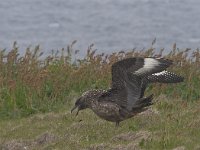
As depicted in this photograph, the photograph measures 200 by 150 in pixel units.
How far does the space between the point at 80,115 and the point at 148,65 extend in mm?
2237

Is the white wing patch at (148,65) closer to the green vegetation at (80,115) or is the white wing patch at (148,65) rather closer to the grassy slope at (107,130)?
the grassy slope at (107,130)

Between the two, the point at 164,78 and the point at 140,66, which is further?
the point at 164,78

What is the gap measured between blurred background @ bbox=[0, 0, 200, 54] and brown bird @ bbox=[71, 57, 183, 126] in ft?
38.7

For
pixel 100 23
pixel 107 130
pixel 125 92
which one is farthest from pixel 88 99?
pixel 100 23

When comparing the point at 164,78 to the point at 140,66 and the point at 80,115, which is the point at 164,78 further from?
the point at 80,115

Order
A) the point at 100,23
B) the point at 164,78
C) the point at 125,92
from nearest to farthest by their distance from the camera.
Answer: the point at 125,92
the point at 164,78
the point at 100,23

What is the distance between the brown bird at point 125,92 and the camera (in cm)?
1005

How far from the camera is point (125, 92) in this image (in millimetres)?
10438

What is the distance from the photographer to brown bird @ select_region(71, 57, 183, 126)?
33.0 ft

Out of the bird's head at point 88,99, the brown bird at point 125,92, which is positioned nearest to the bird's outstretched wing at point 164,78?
the brown bird at point 125,92

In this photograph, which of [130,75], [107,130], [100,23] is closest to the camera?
[130,75]

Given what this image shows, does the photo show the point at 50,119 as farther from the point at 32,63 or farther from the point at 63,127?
the point at 32,63

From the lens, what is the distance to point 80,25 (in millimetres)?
27109

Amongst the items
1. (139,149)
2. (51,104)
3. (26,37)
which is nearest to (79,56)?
(26,37)
